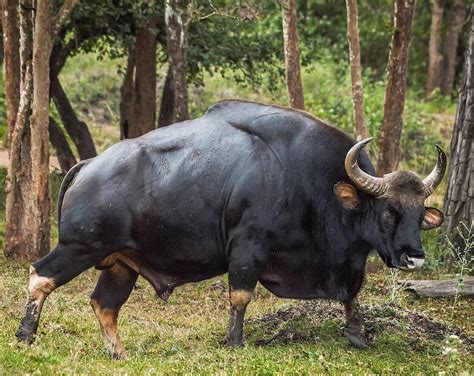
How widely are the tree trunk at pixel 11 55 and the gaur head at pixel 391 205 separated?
660 cm

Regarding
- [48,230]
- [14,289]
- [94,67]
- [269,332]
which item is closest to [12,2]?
[48,230]

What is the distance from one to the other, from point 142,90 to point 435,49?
13679mm

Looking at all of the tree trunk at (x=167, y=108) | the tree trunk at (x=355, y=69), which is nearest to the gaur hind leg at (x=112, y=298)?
the tree trunk at (x=355, y=69)

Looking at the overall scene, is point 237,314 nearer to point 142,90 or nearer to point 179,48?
point 179,48

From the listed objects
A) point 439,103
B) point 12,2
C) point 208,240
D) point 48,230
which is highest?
point 12,2

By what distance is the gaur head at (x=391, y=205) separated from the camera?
347 inches

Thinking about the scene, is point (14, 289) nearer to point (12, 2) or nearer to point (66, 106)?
point (12, 2)

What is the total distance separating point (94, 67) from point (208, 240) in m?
21.4

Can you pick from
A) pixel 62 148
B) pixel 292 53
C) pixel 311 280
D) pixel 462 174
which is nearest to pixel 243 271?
pixel 311 280

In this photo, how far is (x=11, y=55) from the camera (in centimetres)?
1426

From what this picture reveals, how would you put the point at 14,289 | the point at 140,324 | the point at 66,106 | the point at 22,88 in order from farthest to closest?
the point at 66,106, the point at 22,88, the point at 14,289, the point at 140,324

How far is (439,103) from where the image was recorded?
2947 centimetres

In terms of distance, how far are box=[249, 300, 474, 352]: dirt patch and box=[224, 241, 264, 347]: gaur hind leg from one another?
17.2 inches

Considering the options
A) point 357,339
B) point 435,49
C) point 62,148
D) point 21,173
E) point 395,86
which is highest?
point 395,86
